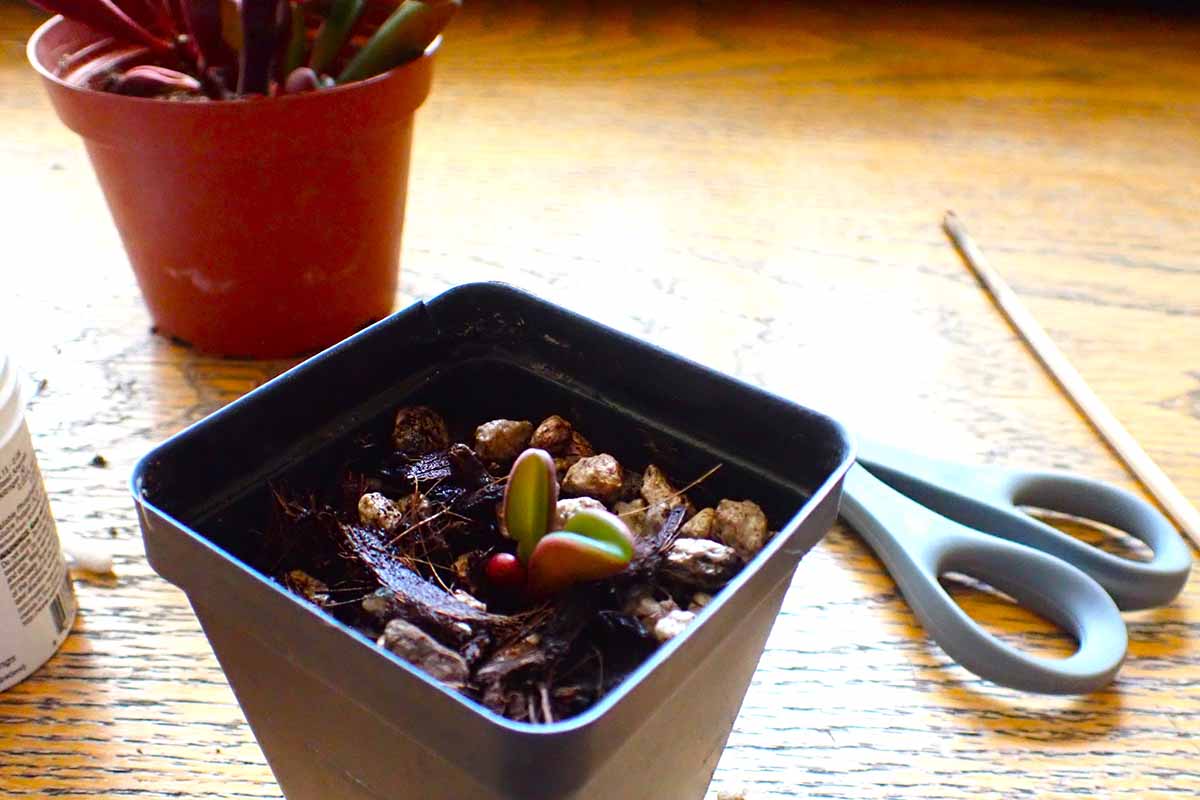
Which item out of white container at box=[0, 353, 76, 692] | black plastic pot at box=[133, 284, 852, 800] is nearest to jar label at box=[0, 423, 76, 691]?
white container at box=[0, 353, 76, 692]

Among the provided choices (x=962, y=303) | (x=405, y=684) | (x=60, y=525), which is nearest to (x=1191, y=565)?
(x=962, y=303)

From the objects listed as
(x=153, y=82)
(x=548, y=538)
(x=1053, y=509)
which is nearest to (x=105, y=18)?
(x=153, y=82)

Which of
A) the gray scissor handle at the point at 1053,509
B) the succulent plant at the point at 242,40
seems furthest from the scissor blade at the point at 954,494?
the succulent plant at the point at 242,40

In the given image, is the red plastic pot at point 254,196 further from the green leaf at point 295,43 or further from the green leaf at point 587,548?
the green leaf at point 587,548

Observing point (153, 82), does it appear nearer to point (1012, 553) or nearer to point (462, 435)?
point (462, 435)

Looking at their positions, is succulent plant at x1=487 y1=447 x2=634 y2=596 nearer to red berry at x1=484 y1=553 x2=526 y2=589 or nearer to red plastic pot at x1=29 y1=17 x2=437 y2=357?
red berry at x1=484 y1=553 x2=526 y2=589
